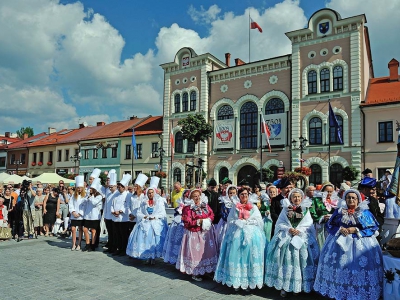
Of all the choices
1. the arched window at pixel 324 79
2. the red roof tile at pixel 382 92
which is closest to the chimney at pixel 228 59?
the arched window at pixel 324 79

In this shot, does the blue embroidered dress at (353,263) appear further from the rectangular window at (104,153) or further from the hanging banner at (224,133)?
the rectangular window at (104,153)

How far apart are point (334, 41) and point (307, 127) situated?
21.8ft

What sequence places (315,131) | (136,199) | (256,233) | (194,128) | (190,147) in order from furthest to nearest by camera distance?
(190,147), (194,128), (315,131), (136,199), (256,233)

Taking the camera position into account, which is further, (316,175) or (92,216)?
(316,175)

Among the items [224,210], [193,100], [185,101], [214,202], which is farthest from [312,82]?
[224,210]

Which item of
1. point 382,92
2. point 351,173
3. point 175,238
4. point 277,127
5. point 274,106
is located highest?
point 382,92

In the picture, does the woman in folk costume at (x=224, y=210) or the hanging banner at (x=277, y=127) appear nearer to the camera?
the woman in folk costume at (x=224, y=210)

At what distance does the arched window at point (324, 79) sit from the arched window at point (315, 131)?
7.51 ft

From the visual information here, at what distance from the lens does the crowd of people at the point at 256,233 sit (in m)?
5.08

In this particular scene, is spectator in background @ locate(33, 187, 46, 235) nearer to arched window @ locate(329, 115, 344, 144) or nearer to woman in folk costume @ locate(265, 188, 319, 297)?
woman in folk costume @ locate(265, 188, 319, 297)

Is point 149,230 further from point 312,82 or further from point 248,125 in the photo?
point 248,125

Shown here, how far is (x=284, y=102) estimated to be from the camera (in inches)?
1120

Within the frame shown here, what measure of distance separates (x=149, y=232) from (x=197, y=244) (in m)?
1.74

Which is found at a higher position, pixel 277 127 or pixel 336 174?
pixel 277 127
